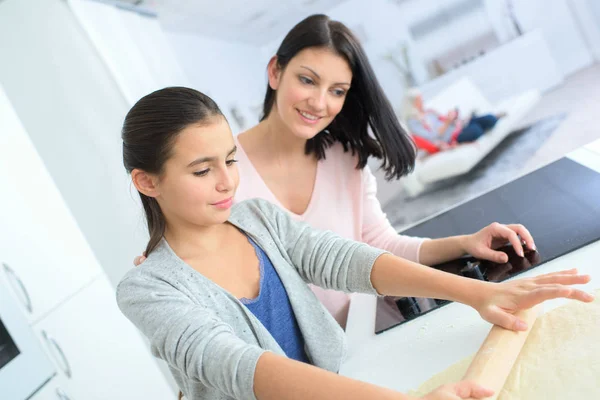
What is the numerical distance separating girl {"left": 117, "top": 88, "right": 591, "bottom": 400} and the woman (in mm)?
3953

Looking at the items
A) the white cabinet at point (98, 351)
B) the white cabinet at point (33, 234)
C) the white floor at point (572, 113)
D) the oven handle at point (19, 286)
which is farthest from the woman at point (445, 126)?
the oven handle at point (19, 286)

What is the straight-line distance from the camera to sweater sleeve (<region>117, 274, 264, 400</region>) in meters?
0.75

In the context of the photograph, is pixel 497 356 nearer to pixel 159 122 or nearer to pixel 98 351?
pixel 159 122

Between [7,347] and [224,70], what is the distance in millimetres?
5094

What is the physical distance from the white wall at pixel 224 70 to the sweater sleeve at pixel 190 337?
4.20m

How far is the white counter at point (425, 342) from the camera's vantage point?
0.86m

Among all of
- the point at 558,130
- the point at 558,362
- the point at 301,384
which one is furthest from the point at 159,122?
the point at 558,130

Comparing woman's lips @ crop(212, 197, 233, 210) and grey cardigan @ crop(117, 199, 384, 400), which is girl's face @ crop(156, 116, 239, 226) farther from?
grey cardigan @ crop(117, 199, 384, 400)

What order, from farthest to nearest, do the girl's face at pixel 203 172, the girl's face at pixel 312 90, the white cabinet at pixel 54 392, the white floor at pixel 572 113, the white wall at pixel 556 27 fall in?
the white wall at pixel 556 27 < the white floor at pixel 572 113 < the white cabinet at pixel 54 392 < the girl's face at pixel 312 90 < the girl's face at pixel 203 172

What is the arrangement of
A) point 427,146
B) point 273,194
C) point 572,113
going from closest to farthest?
point 273,194 < point 427,146 < point 572,113

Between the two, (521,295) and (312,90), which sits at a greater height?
(312,90)

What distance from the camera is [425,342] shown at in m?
0.93

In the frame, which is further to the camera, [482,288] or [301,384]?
[482,288]

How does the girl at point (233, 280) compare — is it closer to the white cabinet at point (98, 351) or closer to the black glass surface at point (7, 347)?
the black glass surface at point (7, 347)
